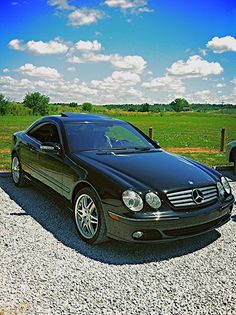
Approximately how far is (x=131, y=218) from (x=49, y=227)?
5.22 ft

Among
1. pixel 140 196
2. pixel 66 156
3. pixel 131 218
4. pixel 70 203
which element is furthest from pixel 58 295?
pixel 66 156

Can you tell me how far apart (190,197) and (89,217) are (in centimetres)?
122

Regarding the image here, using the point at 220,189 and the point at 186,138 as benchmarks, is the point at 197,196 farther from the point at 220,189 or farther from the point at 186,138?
the point at 186,138

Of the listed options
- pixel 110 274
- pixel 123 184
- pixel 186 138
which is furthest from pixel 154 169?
pixel 186 138

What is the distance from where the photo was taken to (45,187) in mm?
5379

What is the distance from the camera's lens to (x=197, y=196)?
391 centimetres

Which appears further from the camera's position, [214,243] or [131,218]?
[214,243]

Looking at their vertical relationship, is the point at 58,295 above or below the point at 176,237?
below

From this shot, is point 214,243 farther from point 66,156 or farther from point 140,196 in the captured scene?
point 66,156

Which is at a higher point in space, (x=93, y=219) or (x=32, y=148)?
(x=32, y=148)

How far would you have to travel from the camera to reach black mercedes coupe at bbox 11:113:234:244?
370 centimetres

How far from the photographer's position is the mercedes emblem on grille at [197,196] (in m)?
3.89

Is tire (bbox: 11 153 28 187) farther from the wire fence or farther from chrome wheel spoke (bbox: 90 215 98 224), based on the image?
the wire fence

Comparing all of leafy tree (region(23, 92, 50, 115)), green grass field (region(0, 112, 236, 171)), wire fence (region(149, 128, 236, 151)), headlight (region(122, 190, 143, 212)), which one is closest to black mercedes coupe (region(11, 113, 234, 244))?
headlight (region(122, 190, 143, 212))
